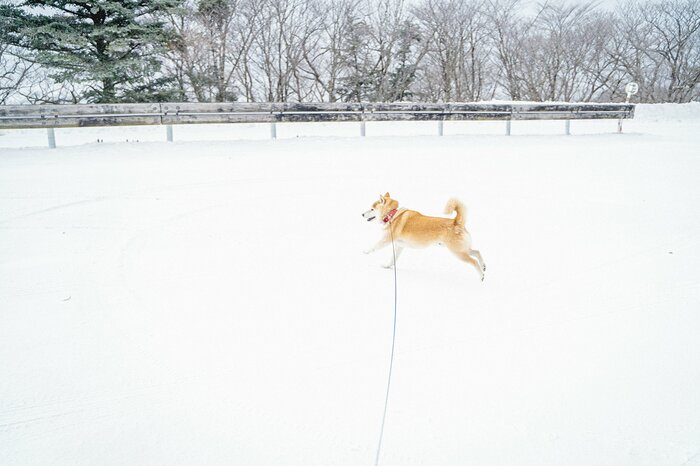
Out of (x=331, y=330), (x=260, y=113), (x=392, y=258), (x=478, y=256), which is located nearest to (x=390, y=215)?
(x=392, y=258)

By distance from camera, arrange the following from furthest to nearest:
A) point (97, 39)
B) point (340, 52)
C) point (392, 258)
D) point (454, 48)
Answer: point (454, 48) → point (340, 52) → point (97, 39) → point (392, 258)

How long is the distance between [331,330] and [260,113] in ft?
31.3

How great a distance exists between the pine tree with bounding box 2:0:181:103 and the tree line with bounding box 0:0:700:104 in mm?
44

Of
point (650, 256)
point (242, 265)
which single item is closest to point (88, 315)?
point (242, 265)

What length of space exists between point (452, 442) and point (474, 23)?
26.8 metres

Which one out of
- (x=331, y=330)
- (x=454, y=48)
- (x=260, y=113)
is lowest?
(x=331, y=330)

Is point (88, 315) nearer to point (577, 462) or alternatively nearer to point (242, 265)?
point (242, 265)

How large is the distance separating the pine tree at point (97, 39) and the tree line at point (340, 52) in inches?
1.8

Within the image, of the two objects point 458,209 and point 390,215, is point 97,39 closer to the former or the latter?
point 390,215

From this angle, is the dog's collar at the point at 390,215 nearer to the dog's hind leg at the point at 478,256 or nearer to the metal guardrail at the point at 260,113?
the dog's hind leg at the point at 478,256

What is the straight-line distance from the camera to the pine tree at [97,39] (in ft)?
49.6

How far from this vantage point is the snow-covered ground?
2.07 metres

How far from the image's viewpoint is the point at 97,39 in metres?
15.9

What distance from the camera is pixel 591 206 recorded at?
20.7 feet
